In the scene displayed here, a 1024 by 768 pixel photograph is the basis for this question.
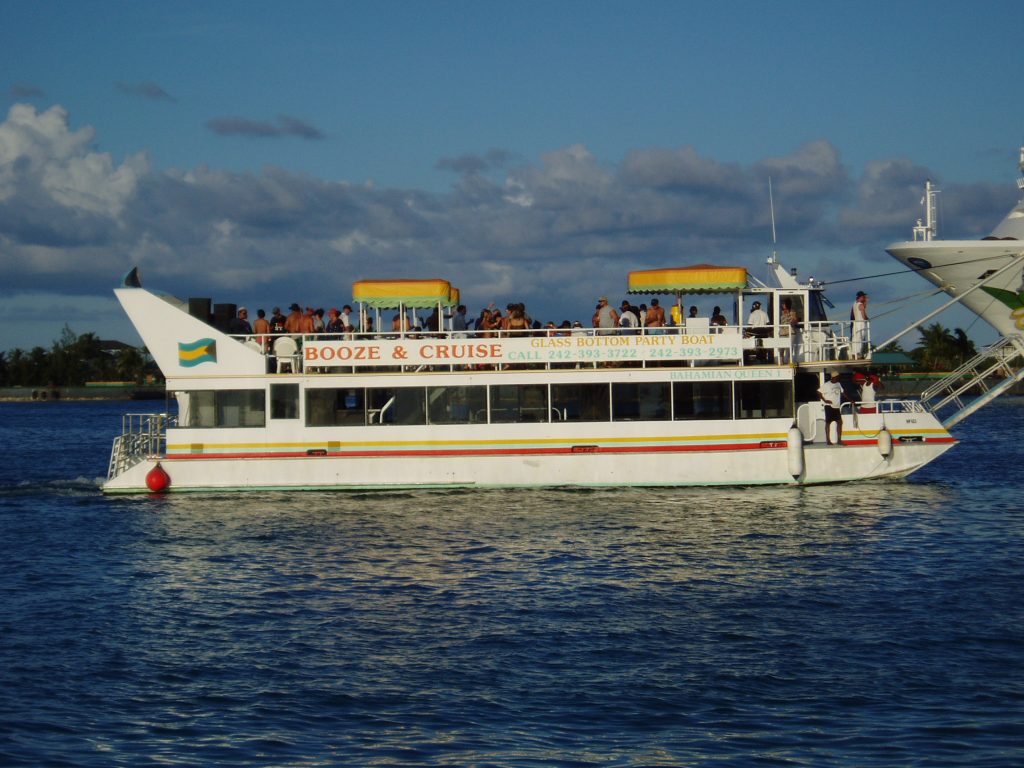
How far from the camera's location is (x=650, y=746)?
475 inches

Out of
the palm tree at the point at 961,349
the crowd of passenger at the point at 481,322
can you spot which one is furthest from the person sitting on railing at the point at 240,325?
the palm tree at the point at 961,349

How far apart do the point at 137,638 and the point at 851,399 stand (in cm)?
1960

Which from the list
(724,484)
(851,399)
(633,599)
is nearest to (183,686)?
(633,599)

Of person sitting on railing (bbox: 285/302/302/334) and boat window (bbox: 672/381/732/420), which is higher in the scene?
person sitting on railing (bbox: 285/302/302/334)

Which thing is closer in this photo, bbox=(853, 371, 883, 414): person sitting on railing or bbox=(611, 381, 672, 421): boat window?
bbox=(853, 371, 883, 414): person sitting on railing

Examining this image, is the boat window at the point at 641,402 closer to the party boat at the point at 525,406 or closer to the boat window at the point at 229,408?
the party boat at the point at 525,406

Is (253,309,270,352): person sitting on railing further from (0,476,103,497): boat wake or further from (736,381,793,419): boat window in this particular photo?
(736,381,793,419): boat window

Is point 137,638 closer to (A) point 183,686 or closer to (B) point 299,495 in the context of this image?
(A) point 183,686

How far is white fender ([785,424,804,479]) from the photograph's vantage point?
2881cm

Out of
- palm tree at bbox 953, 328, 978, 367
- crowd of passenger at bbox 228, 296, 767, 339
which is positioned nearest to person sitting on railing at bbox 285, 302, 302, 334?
crowd of passenger at bbox 228, 296, 767, 339

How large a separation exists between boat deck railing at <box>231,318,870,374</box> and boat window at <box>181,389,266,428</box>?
3.26ft

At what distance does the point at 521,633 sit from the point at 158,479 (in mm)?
16652

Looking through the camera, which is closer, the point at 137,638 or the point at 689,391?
the point at 137,638

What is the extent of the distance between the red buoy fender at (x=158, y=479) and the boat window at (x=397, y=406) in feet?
18.0
